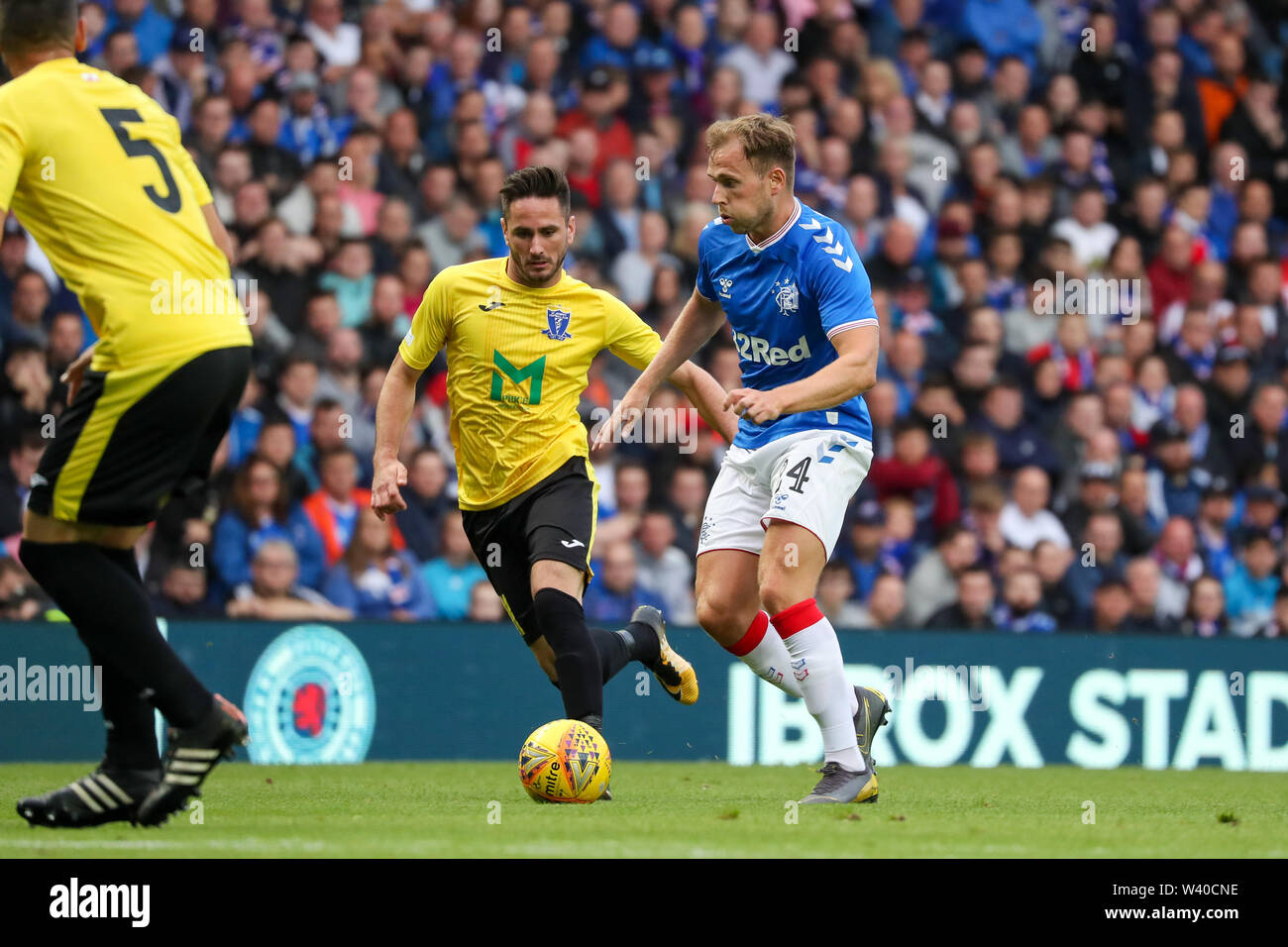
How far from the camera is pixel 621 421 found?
22.5 feet

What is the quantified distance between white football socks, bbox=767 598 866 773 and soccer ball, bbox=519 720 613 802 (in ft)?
2.65

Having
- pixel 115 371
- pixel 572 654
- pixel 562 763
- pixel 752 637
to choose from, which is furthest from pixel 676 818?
pixel 115 371

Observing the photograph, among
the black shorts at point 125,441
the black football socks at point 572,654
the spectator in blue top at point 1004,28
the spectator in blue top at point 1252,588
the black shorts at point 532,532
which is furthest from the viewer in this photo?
the spectator in blue top at point 1004,28

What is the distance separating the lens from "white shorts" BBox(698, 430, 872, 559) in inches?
266

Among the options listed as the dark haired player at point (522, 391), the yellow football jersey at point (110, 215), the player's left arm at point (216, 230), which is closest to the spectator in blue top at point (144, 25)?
the dark haired player at point (522, 391)

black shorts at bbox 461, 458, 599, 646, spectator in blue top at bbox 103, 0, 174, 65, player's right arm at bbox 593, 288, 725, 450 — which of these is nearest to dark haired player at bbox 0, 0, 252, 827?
black shorts at bbox 461, 458, 599, 646

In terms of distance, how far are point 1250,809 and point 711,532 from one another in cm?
246

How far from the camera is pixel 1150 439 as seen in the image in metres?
12.6

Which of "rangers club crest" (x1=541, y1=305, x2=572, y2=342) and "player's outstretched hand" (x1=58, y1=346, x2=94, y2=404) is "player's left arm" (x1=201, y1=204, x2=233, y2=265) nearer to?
"player's outstretched hand" (x1=58, y1=346, x2=94, y2=404)

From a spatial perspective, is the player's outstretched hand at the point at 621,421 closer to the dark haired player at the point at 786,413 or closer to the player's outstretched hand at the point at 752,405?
the dark haired player at the point at 786,413

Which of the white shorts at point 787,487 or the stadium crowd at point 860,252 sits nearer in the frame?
the white shorts at point 787,487

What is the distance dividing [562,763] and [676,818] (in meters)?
0.58

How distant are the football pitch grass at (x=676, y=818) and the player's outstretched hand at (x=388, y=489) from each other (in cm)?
110

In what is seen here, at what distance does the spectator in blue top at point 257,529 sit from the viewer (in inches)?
410
